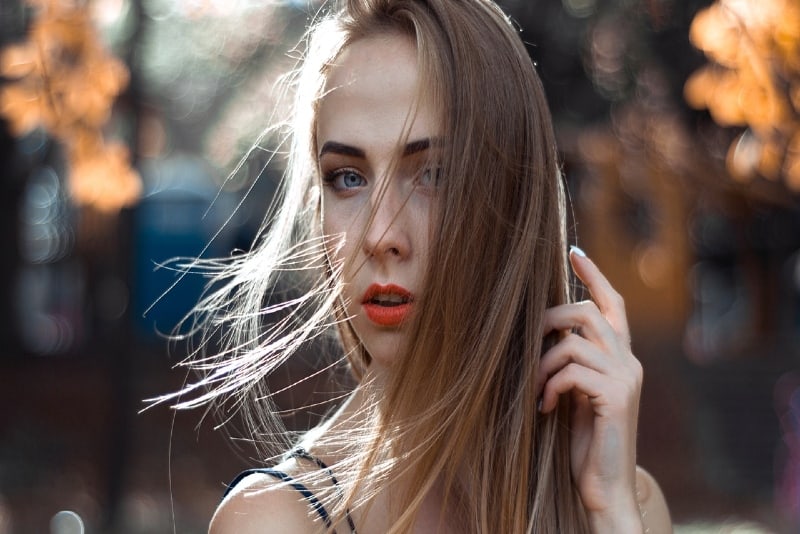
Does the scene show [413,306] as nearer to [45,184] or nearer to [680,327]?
[680,327]

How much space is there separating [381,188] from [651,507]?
3.06 ft

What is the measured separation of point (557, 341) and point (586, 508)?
1.01 ft

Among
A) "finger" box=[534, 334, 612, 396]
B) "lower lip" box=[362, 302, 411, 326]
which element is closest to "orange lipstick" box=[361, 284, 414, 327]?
"lower lip" box=[362, 302, 411, 326]

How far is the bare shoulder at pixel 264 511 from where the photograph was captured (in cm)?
202

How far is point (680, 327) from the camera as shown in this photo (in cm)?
1277

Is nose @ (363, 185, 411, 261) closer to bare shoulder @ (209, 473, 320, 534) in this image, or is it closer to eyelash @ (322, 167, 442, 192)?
eyelash @ (322, 167, 442, 192)

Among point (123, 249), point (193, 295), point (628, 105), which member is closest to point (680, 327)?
point (628, 105)

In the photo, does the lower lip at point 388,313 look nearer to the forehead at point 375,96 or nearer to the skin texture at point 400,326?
the skin texture at point 400,326

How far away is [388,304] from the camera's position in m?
2.02

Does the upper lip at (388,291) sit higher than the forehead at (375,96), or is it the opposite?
the forehead at (375,96)

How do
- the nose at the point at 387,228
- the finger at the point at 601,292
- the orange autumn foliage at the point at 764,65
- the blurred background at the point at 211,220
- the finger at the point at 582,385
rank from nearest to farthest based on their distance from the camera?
the nose at the point at 387,228
the finger at the point at 582,385
the finger at the point at 601,292
the orange autumn foliage at the point at 764,65
the blurred background at the point at 211,220

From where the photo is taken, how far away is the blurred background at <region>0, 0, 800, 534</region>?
7301 millimetres

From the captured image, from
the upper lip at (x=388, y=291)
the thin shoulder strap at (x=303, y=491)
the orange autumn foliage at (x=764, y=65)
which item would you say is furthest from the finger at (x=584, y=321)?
the orange autumn foliage at (x=764, y=65)

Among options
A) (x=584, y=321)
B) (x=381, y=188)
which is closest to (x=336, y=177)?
(x=381, y=188)
